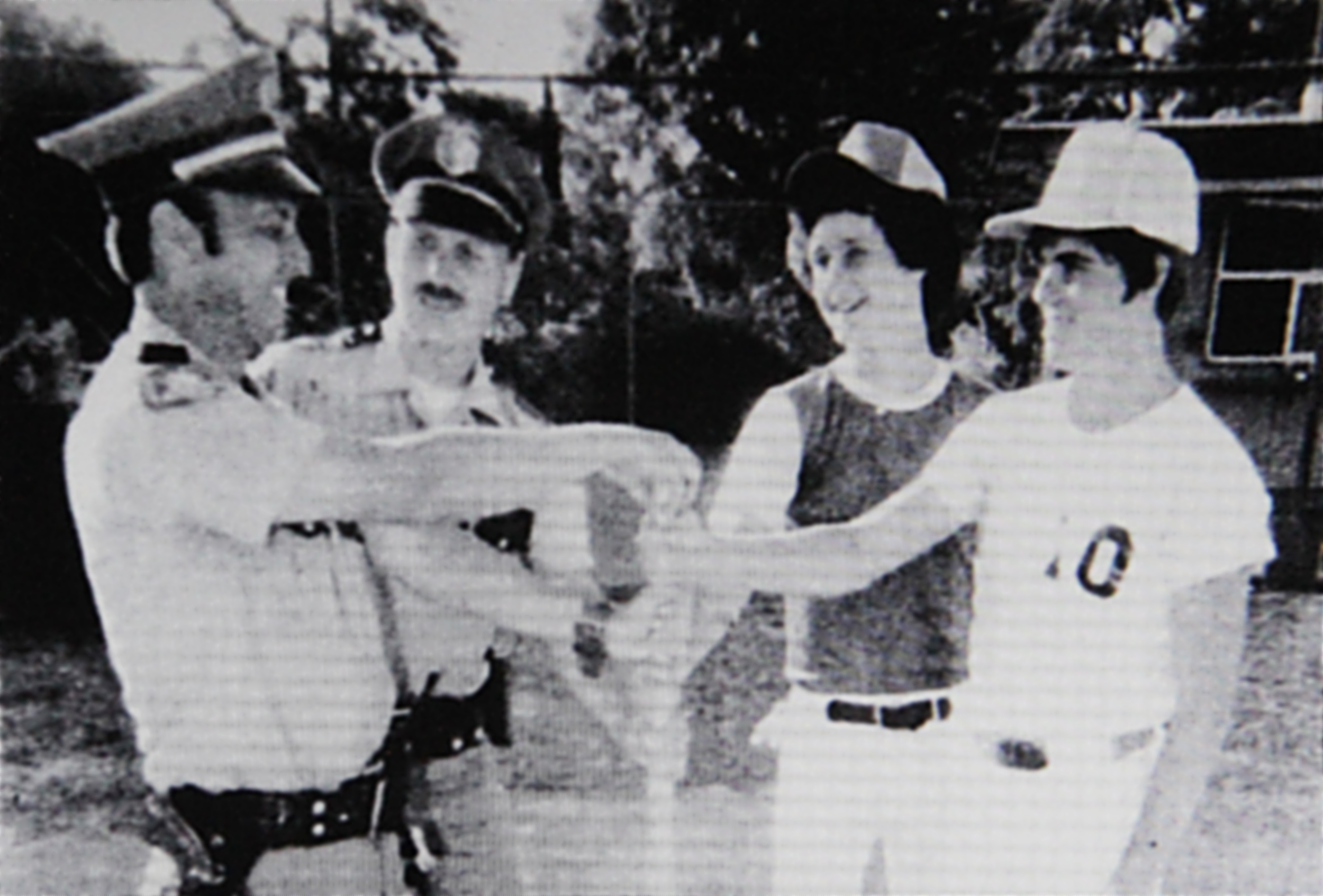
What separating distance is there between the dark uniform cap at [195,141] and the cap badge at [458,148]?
0.72 feet

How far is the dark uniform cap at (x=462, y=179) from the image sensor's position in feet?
5.58

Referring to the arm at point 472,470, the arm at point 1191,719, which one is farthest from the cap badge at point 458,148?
the arm at point 1191,719

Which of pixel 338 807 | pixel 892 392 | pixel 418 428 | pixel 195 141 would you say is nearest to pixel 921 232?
pixel 892 392

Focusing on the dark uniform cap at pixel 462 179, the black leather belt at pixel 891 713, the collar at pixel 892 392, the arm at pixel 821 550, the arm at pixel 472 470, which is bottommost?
the black leather belt at pixel 891 713

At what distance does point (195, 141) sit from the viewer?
66.0 inches

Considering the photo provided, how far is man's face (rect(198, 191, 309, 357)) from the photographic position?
168cm

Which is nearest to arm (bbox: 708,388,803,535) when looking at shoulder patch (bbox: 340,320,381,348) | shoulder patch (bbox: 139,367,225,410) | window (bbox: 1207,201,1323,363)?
shoulder patch (bbox: 340,320,381,348)

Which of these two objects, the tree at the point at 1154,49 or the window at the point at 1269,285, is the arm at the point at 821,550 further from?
the tree at the point at 1154,49

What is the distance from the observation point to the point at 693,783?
6.18ft

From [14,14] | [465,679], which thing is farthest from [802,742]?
[14,14]

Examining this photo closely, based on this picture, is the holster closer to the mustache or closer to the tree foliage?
the mustache

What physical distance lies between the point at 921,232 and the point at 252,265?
1.05 meters

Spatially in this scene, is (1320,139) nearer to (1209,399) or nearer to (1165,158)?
(1165,158)

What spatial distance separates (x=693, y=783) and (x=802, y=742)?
0.67 feet
